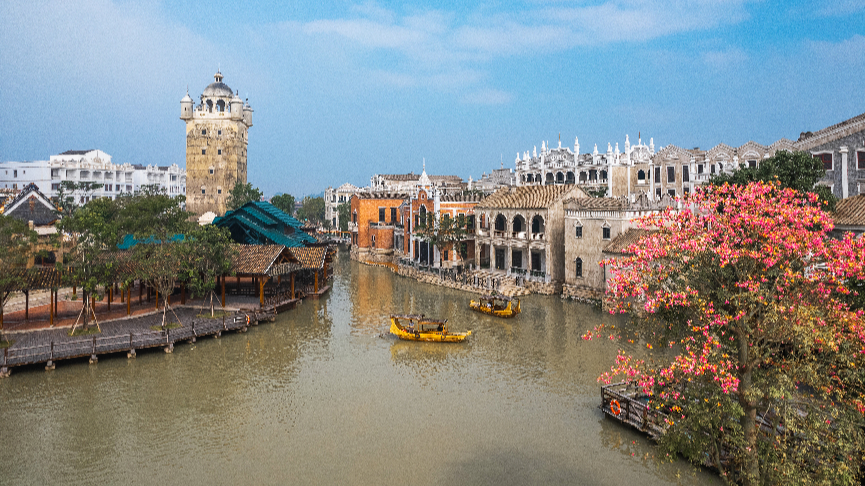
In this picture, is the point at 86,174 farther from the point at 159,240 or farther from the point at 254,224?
the point at 159,240

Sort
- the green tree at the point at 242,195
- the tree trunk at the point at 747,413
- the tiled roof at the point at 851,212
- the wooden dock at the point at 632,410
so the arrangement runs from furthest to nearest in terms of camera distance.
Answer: the green tree at the point at 242,195
the tiled roof at the point at 851,212
the wooden dock at the point at 632,410
the tree trunk at the point at 747,413

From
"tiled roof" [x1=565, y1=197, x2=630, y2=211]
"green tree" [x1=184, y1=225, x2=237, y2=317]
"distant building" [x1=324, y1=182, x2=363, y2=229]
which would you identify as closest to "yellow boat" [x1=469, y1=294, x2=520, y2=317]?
"tiled roof" [x1=565, y1=197, x2=630, y2=211]

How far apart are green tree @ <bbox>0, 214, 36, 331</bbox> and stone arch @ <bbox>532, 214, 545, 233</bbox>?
28690mm

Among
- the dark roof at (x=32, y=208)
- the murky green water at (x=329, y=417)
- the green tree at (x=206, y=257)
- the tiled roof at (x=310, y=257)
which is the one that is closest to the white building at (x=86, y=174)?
the dark roof at (x=32, y=208)

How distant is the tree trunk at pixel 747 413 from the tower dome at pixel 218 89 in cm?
6633

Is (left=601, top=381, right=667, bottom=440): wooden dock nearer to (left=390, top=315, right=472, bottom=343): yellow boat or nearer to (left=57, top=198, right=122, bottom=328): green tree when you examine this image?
(left=390, top=315, right=472, bottom=343): yellow boat

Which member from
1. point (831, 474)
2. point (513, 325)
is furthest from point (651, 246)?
point (513, 325)

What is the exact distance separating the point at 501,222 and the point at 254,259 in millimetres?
19458

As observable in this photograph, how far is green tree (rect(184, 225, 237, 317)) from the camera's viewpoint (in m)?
28.3

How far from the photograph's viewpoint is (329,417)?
58.3 ft

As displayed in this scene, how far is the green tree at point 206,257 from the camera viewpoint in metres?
28.3

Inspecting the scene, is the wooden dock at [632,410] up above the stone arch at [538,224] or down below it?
below

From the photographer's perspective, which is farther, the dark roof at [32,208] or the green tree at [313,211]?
the green tree at [313,211]

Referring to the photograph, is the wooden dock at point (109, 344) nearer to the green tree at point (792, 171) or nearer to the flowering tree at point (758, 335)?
the flowering tree at point (758, 335)
